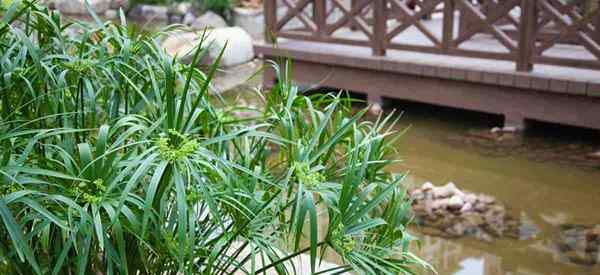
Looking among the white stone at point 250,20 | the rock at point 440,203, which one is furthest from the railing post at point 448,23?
the white stone at point 250,20

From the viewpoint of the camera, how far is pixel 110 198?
1872mm

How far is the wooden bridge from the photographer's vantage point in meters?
5.84

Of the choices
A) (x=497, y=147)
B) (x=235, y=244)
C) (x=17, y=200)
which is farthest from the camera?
(x=497, y=147)

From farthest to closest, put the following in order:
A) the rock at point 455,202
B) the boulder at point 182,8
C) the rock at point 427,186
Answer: the boulder at point 182,8 → the rock at point 427,186 → the rock at point 455,202

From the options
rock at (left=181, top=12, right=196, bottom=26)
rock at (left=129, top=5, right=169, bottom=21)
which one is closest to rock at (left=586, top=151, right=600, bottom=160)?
rock at (left=181, top=12, right=196, bottom=26)

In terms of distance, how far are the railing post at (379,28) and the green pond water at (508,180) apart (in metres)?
0.63

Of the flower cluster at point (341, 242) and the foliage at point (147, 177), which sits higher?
the foliage at point (147, 177)

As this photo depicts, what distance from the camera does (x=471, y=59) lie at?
6766 mm

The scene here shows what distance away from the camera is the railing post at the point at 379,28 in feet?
22.6

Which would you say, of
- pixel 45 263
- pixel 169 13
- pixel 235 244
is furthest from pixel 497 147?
pixel 169 13

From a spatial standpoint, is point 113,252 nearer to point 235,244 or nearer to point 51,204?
point 51,204

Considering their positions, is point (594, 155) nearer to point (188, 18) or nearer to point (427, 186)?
point (427, 186)

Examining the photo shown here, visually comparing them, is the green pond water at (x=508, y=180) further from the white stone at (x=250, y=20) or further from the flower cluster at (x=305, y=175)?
the white stone at (x=250, y=20)

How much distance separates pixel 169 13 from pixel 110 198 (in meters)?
11.5
